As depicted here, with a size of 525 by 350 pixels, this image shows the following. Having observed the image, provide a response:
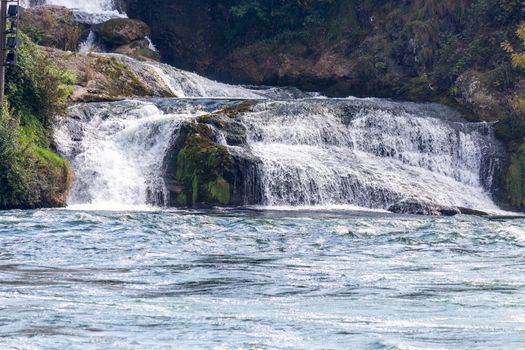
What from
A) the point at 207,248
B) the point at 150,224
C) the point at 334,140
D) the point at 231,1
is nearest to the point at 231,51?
the point at 231,1

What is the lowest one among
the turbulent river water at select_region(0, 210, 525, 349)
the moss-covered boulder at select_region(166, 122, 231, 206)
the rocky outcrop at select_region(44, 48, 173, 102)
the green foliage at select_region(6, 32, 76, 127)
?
the turbulent river water at select_region(0, 210, 525, 349)

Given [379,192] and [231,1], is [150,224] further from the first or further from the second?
[231,1]

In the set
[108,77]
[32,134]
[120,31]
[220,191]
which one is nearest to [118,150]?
[32,134]

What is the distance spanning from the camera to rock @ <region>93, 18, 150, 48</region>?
171 ft

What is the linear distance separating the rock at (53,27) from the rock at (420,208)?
54.8 ft

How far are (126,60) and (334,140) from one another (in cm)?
950

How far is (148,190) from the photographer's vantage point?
37.4m

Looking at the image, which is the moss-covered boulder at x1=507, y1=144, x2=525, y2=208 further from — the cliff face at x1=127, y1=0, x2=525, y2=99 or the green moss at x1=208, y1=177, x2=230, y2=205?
the green moss at x1=208, y1=177, x2=230, y2=205

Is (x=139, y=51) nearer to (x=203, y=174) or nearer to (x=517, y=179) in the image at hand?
(x=203, y=174)

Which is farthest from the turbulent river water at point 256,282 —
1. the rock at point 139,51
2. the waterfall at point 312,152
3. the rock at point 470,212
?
the rock at point 139,51

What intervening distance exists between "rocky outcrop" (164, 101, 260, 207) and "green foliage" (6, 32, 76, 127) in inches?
141

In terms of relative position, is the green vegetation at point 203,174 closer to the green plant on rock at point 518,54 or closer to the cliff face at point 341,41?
the green plant on rock at point 518,54

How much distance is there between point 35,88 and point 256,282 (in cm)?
1770

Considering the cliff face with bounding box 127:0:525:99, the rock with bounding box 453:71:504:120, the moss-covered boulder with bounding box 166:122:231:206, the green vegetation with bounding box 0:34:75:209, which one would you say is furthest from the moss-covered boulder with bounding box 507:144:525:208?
the green vegetation with bounding box 0:34:75:209
